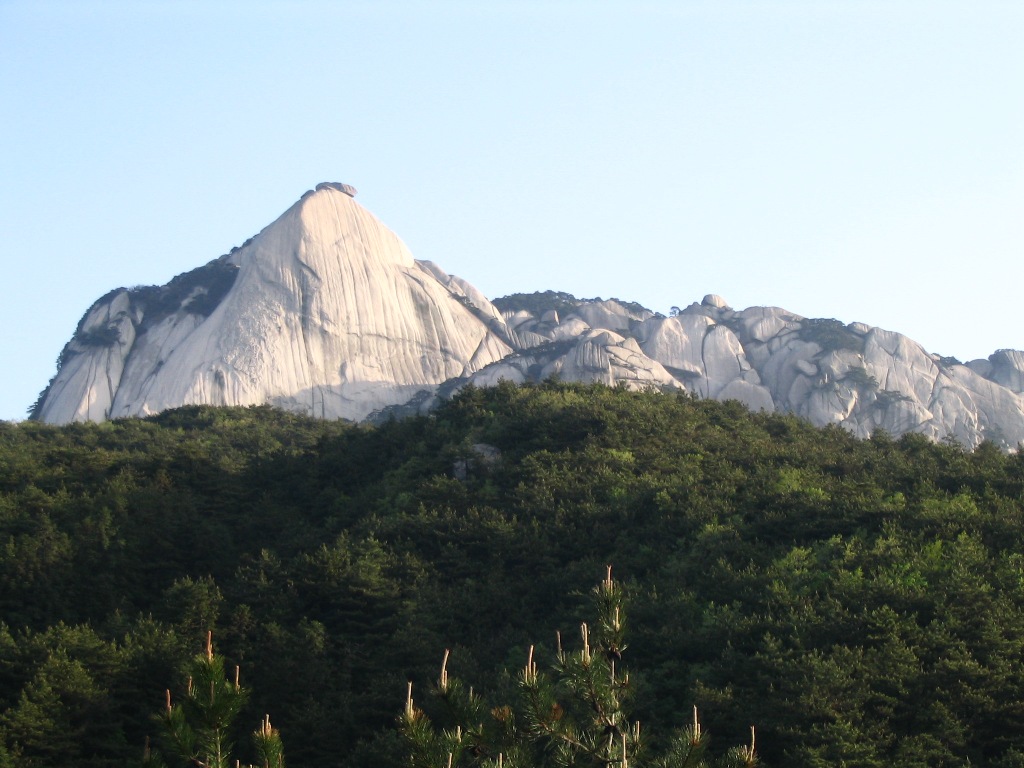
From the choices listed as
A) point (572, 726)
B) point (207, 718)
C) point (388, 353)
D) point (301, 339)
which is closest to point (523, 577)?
point (572, 726)

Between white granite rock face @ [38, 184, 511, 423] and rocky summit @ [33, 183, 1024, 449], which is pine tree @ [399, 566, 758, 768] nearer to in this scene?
rocky summit @ [33, 183, 1024, 449]

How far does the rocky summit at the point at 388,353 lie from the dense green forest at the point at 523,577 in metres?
19.9

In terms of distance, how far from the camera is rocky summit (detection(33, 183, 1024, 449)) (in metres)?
62.9

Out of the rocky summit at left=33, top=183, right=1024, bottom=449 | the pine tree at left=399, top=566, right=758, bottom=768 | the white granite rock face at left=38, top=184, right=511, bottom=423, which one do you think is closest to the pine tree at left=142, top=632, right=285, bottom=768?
the pine tree at left=399, top=566, right=758, bottom=768

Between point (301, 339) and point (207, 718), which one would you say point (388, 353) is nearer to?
point (301, 339)

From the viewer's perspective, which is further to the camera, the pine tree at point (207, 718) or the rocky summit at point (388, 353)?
the rocky summit at point (388, 353)

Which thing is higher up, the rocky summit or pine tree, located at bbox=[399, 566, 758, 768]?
the rocky summit

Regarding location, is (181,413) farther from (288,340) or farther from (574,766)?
(574,766)

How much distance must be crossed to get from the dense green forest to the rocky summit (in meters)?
19.9

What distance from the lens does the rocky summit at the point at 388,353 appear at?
6291cm

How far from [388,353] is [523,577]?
3742cm

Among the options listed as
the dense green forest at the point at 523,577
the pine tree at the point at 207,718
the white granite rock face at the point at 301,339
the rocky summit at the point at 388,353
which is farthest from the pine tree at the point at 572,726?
the white granite rock face at the point at 301,339

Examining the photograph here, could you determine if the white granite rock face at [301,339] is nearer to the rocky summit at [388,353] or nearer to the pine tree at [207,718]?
the rocky summit at [388,353]

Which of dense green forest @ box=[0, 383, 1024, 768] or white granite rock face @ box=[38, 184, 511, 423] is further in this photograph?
white granite rock face @ box=[38, 184, 511, 423]
